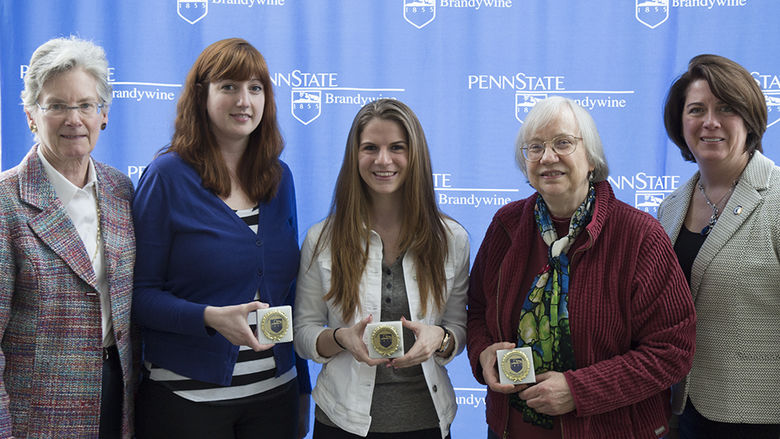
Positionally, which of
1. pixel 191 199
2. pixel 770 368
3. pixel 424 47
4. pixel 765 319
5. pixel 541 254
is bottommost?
pixel 770 368

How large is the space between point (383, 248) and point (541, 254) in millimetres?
596

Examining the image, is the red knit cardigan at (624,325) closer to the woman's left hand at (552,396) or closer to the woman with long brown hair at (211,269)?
the woman's left hand at (552,396)

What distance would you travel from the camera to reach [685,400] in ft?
7.39

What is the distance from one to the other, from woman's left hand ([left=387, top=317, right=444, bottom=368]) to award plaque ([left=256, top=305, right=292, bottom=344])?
0.38 metres

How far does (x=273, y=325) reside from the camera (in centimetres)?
207

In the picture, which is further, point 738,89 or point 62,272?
point 738,89

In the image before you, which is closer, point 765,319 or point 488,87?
point 765,319

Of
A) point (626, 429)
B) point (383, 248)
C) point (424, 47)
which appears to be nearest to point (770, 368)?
point (626, 429)

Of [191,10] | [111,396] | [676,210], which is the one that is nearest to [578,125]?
[676,210]

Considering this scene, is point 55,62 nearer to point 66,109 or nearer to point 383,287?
point 66,109

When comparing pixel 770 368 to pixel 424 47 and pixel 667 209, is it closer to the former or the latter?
pixel 667 209

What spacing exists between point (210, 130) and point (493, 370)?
140 centimetres

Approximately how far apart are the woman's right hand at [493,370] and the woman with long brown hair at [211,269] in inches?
30.5

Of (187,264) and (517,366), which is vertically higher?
(187,264)
